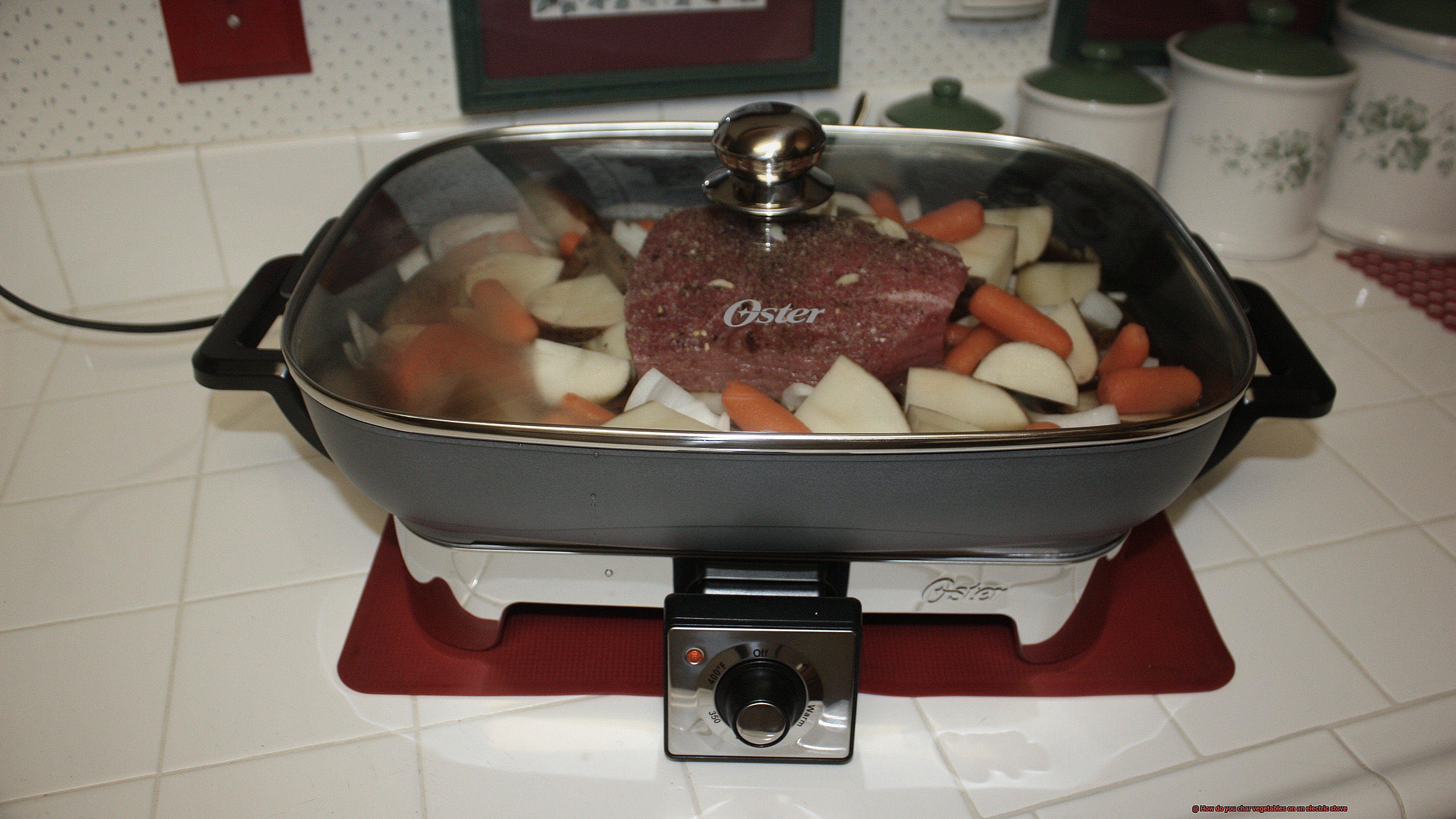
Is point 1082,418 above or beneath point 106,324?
above

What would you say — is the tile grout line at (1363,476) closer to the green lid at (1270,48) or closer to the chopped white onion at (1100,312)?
the chopped white onion at (1100,312)

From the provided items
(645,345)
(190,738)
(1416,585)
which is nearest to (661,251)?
(645,345)

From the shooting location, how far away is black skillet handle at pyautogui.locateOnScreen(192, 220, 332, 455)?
0.69 m

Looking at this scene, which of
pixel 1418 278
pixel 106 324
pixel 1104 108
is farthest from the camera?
pixel 1418 278

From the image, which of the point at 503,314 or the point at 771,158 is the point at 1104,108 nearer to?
the point at 771,158

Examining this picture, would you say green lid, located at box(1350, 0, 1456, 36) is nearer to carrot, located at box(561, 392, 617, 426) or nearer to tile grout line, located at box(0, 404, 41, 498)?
carrot, located at box(561, 392, 617, 426)

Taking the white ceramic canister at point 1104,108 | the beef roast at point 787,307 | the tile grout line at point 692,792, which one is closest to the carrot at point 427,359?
the beef roast at point 787,307

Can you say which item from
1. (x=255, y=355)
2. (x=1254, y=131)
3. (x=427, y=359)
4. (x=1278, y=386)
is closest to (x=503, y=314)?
(x=427, y=359)

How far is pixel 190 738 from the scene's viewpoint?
718 millimetres

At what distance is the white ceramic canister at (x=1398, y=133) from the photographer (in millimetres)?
1235

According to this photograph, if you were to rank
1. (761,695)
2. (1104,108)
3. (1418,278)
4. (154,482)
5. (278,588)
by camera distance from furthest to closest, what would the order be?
(1418,278), (1104,108), (154,482), (278,588), (761,695)

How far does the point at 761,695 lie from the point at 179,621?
0.51m

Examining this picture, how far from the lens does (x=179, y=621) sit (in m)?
0.81

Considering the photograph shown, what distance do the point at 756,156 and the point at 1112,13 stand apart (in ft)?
2.87
